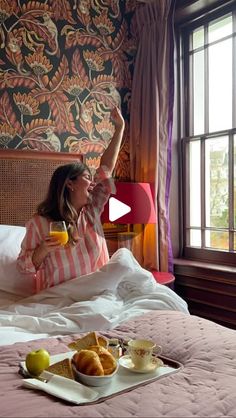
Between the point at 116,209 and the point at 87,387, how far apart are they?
5.90 feet

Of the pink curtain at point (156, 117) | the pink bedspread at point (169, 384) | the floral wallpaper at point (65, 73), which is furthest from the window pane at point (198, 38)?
the pink bedspread at point (169, 384)

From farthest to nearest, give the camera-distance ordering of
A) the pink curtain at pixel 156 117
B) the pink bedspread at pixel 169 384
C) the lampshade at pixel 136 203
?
1. the pink curtain at pixel 156 117
2. the lampshade at pixel 136 203
3. the pink bedspread at pixel 169 384

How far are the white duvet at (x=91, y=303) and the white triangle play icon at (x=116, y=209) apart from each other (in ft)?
2.26

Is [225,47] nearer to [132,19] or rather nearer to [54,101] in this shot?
[132,19]

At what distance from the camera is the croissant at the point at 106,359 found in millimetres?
1176

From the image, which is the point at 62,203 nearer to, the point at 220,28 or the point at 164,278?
the point at 164,278

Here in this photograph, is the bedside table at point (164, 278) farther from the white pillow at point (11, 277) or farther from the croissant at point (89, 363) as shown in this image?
the croissant at point (89, 363)

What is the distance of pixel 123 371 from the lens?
4.13 feet

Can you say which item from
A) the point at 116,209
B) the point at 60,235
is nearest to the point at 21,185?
the point at 116,209

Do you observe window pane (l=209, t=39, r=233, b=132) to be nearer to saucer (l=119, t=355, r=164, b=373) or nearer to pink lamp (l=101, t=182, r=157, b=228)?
pink lamp (l=101, t=182, r=157, b=228)

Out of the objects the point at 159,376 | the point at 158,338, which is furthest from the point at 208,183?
the point at 159,376

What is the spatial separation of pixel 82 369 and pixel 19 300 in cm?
101

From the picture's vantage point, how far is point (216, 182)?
2998 mm
